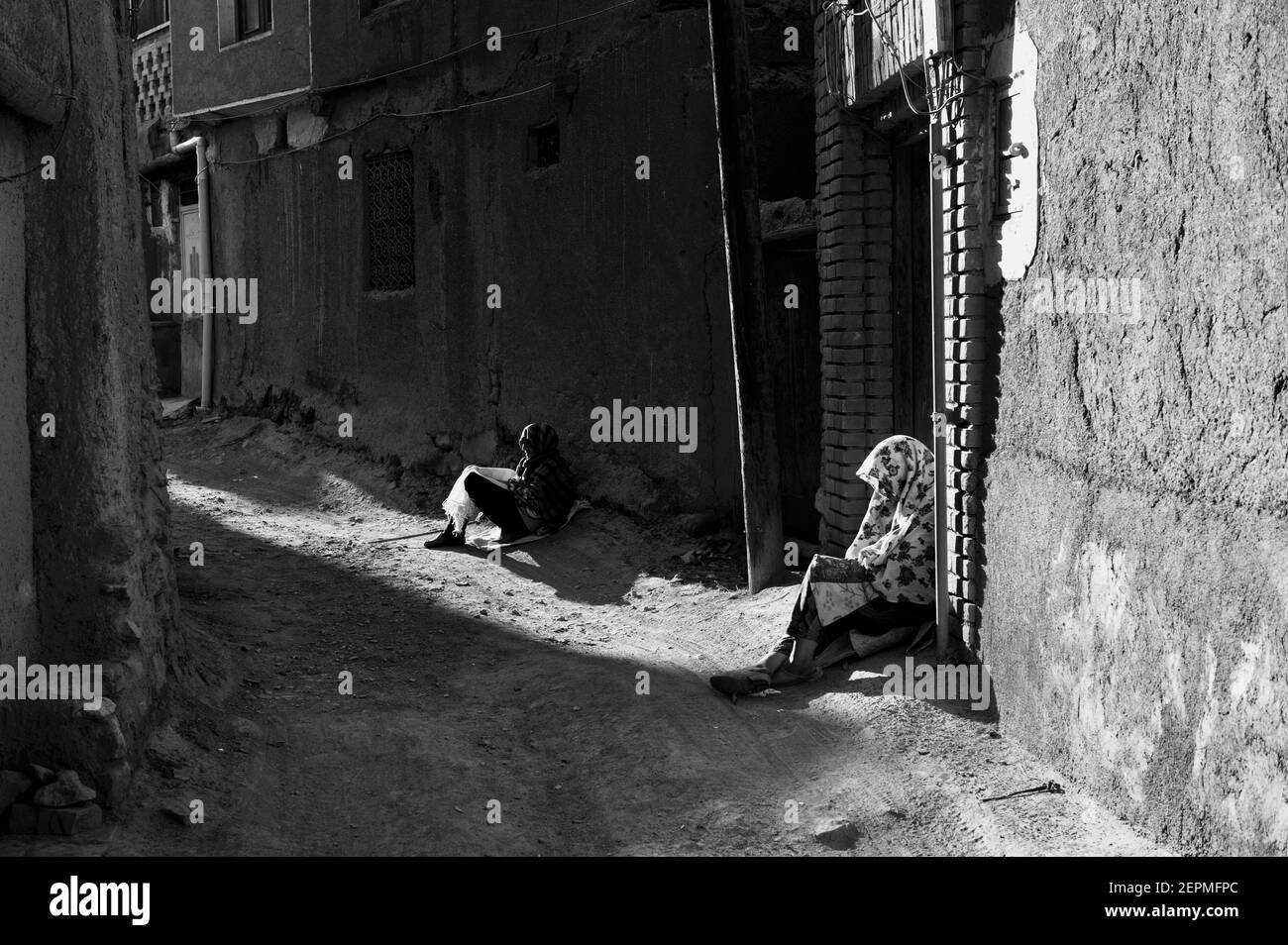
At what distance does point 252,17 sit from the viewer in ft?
43.9

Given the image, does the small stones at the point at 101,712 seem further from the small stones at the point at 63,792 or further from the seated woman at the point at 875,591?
the seated woman at the point at 875,591

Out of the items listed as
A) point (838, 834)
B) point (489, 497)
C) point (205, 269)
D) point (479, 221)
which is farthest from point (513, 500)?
point (205, 269)

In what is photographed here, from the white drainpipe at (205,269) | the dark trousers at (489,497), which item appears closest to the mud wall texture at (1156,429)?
the dark trousers at (489,497)

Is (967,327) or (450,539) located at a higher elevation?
(967,327)

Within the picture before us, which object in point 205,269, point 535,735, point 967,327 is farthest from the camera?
point 205,269

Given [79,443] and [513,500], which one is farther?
[513,500]

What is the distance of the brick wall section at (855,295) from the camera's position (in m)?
6.99

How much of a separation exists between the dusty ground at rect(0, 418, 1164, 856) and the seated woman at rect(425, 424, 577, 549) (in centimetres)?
68

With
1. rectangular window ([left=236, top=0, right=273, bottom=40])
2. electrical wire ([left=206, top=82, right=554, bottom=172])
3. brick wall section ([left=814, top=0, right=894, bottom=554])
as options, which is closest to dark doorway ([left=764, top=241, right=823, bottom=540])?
brick wall section ([left=814, top=0, right=894, bottom=554])

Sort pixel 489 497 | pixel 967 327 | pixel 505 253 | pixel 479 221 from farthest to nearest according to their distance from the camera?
pixel 479 221, pixel 505 253, pixel 489 497, pixel 967 327

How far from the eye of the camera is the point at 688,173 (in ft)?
27.6

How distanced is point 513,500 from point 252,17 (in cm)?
741

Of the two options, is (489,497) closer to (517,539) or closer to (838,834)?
(517,539)

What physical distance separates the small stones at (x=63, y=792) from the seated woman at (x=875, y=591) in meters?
2.66
